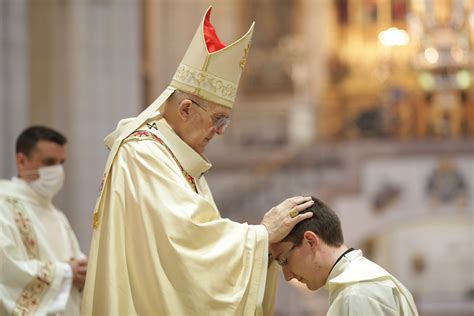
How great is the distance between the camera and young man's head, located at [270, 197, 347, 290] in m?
4.43

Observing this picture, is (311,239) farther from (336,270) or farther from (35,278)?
(35,278)

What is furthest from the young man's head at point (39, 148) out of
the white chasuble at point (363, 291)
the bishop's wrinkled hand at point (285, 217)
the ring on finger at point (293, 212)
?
the white chasuble at point (363, 291)

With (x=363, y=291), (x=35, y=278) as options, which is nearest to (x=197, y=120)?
(x=363, y=291)

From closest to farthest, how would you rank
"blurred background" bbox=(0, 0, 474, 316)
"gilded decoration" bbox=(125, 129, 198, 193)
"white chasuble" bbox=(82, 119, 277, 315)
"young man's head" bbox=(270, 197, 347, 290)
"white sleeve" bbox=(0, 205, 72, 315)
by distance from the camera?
"young man's head" bbox=(270, 197, 347, 290), "white chasuble" bbox=(82, 119, 277, 315), "gilded decoration" bbox=(125, 129, 198, 193), "white sleeve" bbox=(0, 205, 72, 315), "blurred background" bbox=(0, 0, 474, 316)

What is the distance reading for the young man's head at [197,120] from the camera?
196 inches

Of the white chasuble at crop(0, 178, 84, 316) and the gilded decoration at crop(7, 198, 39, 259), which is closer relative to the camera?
the white chasuble at crop(0, 178, 84, 316)

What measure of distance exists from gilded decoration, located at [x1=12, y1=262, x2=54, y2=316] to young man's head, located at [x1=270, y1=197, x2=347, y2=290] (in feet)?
6.01

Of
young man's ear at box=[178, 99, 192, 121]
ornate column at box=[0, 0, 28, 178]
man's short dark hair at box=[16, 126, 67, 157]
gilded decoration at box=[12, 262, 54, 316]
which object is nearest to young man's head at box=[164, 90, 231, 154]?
young man's ear at box=[178, 99, 192, 121]

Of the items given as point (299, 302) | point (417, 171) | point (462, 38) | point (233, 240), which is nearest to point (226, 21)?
point (462, 38)

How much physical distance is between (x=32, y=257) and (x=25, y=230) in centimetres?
15

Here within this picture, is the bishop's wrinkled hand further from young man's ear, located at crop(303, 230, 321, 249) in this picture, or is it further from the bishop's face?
the bishop's face

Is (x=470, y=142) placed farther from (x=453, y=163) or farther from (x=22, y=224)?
(x=22, y=224)

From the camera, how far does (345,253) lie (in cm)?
441

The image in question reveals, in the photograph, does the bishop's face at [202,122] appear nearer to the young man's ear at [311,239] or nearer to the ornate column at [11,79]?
the young man's ear at [311,239]
